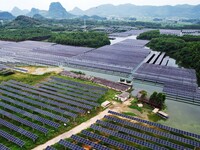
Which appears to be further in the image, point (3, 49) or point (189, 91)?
point (3, 49)

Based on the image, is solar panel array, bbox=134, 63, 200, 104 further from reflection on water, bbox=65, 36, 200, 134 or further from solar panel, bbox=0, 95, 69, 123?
solar panel, bbox=0, 95, 69, 123

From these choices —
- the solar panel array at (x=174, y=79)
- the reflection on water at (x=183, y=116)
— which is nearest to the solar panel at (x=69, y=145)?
the reflection on water at (x=183, y=116)

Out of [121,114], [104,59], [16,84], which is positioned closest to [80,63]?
[104,59]

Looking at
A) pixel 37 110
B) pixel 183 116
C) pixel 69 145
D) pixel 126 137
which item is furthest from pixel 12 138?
pixel 183 116

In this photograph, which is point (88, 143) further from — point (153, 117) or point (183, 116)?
point (183, 116)

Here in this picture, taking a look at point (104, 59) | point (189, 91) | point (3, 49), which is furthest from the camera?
point (3, 49)

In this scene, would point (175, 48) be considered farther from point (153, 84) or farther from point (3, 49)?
point (3, 49)

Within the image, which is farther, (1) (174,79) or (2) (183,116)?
(1) (174,79)
